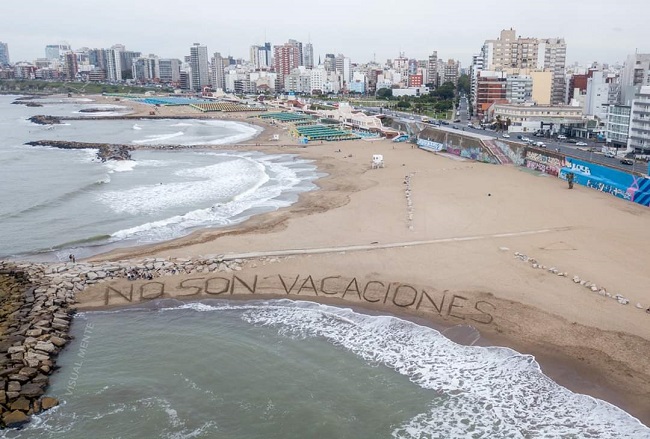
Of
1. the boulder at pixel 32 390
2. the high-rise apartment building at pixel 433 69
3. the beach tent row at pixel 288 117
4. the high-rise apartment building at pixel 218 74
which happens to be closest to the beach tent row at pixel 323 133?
the beach tent row at pixel 288 117

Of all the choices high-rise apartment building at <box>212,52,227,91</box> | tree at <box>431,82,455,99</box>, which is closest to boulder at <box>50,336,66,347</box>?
tree at <box>431,82,455,99</box>

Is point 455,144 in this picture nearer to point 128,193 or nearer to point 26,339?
point 128,193

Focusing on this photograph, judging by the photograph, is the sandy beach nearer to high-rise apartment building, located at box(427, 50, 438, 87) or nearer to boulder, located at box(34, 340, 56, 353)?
boulder, located at box(34, 340, 56, 353)

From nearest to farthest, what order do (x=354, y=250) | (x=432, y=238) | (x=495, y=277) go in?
(x=495, y=277) → (x=354, y=250) → (x=432, y=238)

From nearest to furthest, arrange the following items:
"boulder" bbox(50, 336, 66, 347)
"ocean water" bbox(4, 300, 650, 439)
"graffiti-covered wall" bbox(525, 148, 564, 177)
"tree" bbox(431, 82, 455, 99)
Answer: "ocean water" bbox(4, 300, 650, 439)
"boulder" bbox(50, 336, 66, 347)
"graffiti-covered wall" bbox(525, 148, 564, 177)
"tree" bbox(431, 82, 455, 99)

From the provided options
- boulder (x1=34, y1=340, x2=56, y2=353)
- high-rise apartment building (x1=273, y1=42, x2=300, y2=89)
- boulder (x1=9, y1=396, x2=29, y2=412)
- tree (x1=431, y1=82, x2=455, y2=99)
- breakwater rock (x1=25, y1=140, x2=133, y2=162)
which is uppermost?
high-rise apartment building (x1=273, y1=42, x2=300, y2=89)

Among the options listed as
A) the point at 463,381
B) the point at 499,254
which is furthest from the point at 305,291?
the point at 499,254

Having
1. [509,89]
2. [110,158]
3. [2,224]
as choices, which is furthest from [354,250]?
[509,89]

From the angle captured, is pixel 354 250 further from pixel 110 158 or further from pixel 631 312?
pixel 110 158

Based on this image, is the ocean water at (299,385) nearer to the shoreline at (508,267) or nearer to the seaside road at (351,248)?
the shoreline at (508,267)
